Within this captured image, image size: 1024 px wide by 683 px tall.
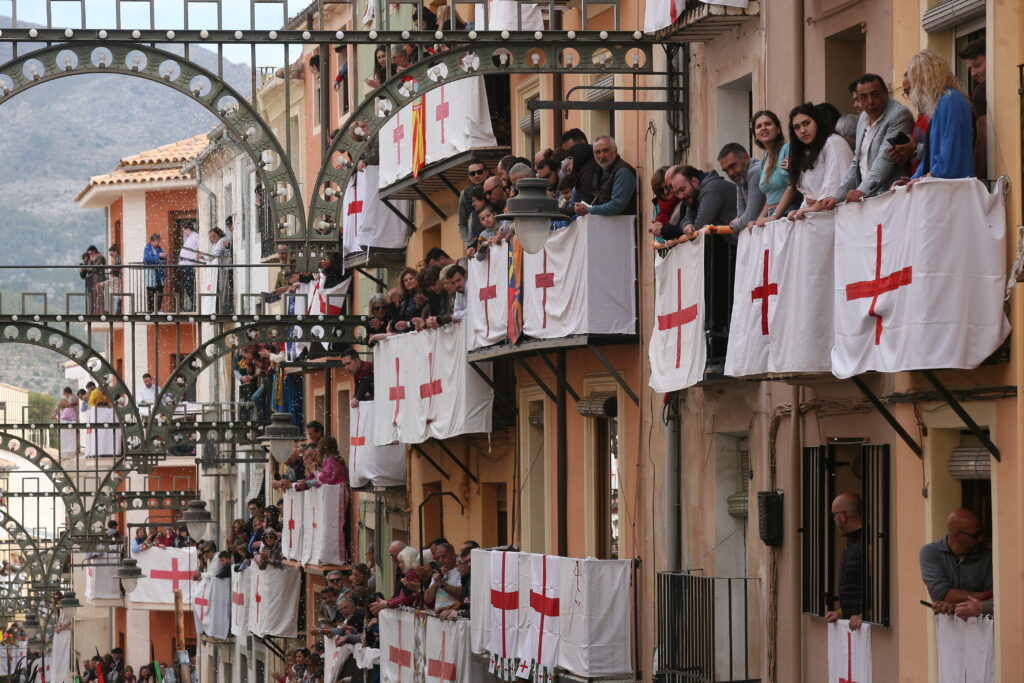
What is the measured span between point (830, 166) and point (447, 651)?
12231mm

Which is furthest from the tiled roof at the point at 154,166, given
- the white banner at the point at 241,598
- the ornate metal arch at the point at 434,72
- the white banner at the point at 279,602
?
the ornate metal arch at the point at 434,72

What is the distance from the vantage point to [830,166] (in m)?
17.5

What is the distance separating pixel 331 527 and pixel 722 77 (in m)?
18.8

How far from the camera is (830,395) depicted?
19234 millimetres

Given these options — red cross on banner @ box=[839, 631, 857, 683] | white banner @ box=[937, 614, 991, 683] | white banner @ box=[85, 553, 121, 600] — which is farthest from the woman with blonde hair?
white banner @ box=[85, 553, 121, 600]

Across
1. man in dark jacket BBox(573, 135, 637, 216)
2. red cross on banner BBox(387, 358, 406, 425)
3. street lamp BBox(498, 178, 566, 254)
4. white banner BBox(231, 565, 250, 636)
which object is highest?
man in dark jacket BBox(573, 135, 637, 216)

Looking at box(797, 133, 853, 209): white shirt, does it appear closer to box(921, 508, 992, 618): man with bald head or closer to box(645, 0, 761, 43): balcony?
box(921, 508, 992, 618): man with bald head

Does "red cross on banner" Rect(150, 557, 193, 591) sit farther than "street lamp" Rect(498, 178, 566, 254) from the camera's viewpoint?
Yes

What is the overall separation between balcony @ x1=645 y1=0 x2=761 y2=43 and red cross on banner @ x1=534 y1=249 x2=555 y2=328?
2852 mm

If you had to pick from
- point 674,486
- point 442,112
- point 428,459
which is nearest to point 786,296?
point 674,486

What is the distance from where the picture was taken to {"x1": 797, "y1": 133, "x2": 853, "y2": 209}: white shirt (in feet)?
57.3

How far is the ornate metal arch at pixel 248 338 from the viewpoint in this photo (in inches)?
1406

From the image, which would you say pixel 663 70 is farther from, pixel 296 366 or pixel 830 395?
pixel 296 366

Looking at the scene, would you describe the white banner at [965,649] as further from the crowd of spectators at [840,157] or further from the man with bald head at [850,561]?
the crowd of spectators at [840,157]
